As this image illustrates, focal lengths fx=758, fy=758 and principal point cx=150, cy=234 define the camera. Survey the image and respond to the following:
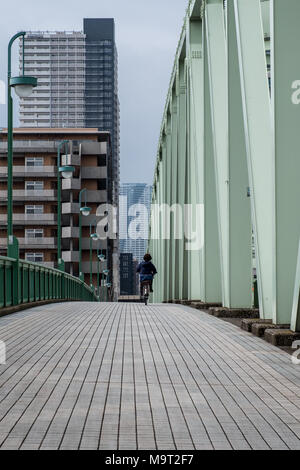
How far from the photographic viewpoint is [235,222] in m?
13.2

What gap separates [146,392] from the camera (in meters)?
6.22

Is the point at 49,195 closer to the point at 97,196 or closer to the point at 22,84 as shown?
the point at 97,196

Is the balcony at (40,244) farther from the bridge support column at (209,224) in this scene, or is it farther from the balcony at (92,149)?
the bridge support column at (209,224)

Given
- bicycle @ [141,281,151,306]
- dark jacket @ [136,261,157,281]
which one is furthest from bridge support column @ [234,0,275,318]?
bicycle @ [141,281,151,306]

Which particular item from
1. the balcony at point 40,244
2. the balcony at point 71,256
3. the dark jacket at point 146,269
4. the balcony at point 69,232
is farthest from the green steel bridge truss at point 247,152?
the balcony at point 40,244

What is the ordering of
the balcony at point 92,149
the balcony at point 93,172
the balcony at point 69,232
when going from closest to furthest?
the balcony at point 69,232, the balcony at point 93,172, the balcony at point 92,149

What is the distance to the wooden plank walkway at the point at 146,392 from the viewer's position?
4734 millimetres

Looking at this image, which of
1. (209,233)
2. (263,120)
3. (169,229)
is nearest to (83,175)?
(169,229)

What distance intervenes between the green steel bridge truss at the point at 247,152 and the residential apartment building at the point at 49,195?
63.0m

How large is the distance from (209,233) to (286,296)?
697 cm

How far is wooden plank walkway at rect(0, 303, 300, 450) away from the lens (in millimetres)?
4734

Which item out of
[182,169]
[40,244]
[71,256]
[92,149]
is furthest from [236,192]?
[92,149]

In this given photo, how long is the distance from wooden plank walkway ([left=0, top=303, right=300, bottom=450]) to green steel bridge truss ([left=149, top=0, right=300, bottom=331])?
4.15ft

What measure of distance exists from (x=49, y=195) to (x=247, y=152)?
7515 cm
